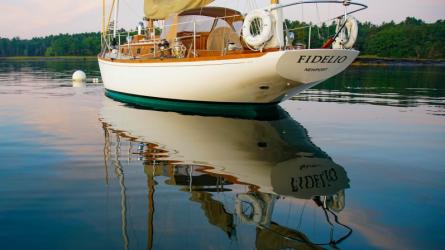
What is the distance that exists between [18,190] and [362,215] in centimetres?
498

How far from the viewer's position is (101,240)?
460 cm

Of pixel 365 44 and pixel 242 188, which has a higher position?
pixel 365 44

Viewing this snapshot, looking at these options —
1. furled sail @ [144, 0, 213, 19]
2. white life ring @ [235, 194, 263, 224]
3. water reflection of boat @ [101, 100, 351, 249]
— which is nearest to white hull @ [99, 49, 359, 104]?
water reflection of boat @ [101, 100, 351, 249]

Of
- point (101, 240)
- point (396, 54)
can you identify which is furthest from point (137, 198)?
point (396, 54)

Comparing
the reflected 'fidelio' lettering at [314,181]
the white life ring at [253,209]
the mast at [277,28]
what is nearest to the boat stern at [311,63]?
the mast at [277,28]

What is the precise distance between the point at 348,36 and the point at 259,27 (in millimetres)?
3381

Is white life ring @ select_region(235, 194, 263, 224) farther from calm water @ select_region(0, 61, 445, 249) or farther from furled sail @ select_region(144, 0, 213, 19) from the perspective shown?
furled sail @ select_region(144, 0, 213, 19)

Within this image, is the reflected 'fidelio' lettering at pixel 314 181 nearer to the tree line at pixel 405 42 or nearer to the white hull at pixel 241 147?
the white hull at pixel 241 147

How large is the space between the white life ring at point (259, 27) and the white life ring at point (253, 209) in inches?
299

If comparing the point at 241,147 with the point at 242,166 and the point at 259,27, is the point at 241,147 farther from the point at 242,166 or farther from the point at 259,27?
the point at 259,27

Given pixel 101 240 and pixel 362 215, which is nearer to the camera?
pixel 101 240

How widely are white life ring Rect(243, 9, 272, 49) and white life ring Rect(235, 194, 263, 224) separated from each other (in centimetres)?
761

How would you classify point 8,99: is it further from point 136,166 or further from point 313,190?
point 313,190

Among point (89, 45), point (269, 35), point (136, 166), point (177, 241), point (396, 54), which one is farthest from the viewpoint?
point (89, 45)
